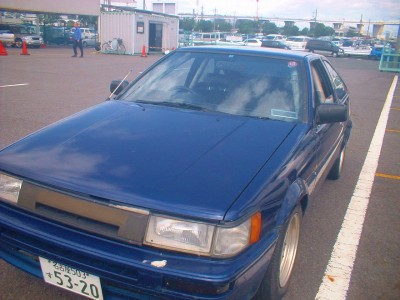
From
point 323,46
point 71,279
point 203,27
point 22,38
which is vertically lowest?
point 71,279

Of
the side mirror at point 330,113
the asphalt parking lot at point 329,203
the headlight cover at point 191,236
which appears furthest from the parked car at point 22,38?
the headlight cover at point 191,236

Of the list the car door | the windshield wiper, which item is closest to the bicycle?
the car door

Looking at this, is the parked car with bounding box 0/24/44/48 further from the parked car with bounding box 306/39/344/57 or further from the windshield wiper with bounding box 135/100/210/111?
the windshield wiper with bounding box 135/100/210/111

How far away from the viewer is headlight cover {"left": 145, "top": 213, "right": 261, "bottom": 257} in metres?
1.80

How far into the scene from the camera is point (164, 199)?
182 centimetres

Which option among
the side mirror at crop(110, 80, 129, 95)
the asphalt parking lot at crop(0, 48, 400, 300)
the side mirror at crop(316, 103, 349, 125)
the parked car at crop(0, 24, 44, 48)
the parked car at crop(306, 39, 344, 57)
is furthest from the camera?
the parked car at crop(306, 39, 344, 57)

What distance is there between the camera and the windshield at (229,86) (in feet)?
9.86

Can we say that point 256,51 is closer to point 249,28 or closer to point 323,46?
point 323,46

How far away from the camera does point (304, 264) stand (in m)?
2.91

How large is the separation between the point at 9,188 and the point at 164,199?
96 cm

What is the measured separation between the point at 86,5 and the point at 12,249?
29178 mm

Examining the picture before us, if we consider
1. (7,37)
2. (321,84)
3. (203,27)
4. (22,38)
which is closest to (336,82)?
(321,84)

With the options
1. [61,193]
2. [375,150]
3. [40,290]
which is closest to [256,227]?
[61,193]

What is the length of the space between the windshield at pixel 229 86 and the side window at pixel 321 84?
0.22 metres
